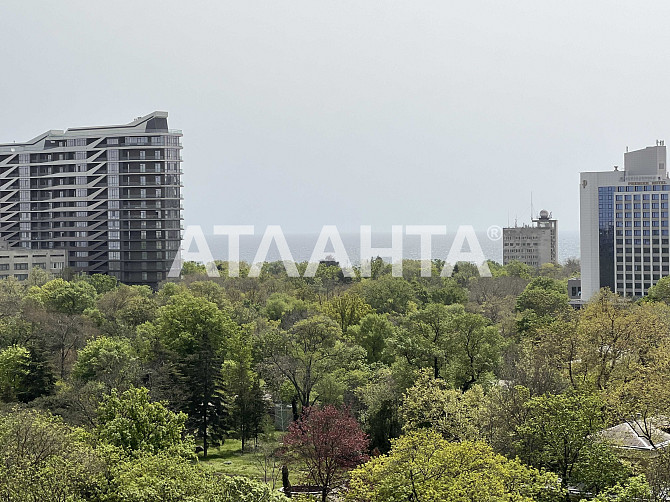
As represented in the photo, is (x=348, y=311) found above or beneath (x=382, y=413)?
above

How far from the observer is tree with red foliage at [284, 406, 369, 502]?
1054 inches

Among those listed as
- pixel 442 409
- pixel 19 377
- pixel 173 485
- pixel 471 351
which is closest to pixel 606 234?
pixel 471 351

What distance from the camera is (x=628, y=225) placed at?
258ft

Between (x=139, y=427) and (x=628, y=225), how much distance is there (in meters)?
65.8

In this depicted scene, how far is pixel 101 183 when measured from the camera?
3155 inches

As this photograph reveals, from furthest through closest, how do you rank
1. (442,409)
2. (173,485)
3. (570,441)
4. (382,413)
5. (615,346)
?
(615,346) < (382,413) < (442,409) < (570,441) < (173,485)

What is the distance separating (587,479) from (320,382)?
1663 cm

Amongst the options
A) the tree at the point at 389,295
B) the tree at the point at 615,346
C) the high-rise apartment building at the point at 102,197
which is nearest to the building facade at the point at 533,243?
the high-rise apartment building at the point at 102,197

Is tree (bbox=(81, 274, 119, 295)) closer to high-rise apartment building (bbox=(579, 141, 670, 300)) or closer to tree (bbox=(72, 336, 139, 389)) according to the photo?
tree (bbox=(72, 336, 139, 389))

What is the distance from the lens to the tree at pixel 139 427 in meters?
23.9

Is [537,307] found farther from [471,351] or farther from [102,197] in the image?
[102,197]

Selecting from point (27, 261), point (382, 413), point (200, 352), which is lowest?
point (382, 413)

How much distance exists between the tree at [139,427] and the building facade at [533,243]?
134377 millimetres

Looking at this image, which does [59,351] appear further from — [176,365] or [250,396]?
[250,396]
